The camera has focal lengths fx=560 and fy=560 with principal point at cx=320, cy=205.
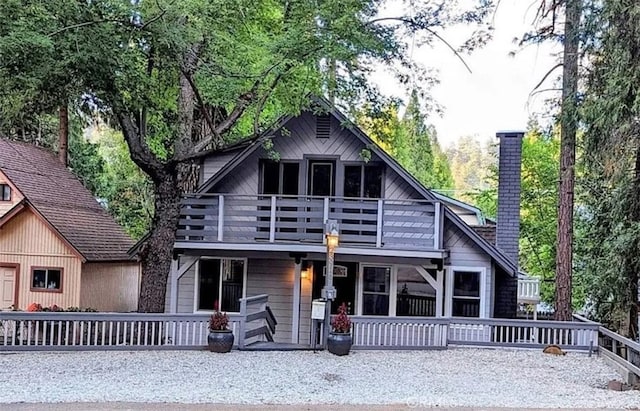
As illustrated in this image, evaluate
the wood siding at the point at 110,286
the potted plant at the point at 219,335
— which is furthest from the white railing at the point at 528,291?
the wood siding at the point at 110,286

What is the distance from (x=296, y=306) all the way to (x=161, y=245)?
343cm

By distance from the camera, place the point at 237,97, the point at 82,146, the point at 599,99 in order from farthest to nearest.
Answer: the point at 82,146, the point at 237,97, the point at 599,99

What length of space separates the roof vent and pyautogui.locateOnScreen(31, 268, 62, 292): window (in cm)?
814

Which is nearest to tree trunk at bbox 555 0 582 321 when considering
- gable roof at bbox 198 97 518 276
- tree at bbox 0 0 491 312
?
gable roof at bbox 198 97 518 276

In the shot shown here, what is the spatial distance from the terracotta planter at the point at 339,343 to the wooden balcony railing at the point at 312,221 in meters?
2.43

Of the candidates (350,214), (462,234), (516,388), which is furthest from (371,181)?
(516,388)

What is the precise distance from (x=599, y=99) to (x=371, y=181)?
571 cm

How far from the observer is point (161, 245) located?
481 inches

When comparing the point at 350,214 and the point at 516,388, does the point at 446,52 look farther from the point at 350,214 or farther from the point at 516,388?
the point at 516,388

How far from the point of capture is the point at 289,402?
23.1 feet

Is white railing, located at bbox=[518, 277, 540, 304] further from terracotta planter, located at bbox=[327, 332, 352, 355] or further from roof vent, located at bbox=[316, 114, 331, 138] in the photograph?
roof vent, located at bbox=[316, 114, 331, 138]

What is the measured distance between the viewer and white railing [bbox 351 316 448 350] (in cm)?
1145

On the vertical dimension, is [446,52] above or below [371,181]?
above

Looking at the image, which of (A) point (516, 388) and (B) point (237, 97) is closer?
(A) point (516, 388)
